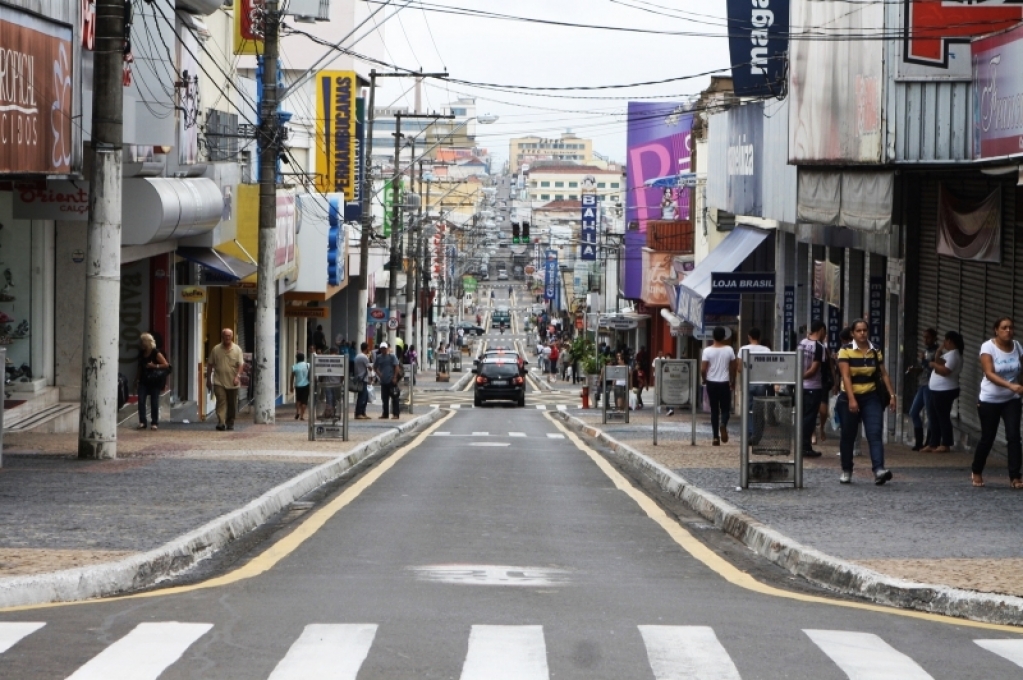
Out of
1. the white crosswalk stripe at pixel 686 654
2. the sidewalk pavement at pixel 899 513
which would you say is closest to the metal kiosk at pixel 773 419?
the sidewalk pavement at pixel 899 513

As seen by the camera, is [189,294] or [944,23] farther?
[189,294]

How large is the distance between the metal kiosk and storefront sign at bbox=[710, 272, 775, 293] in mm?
19785

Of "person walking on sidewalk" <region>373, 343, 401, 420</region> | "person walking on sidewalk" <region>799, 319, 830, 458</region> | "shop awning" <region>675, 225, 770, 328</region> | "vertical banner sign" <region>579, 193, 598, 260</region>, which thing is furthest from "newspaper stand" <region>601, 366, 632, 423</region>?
"vertical banner sign" <region>579, 193, 598, 260</region>

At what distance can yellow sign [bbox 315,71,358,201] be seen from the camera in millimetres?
58625

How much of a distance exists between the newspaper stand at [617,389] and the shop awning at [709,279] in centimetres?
306

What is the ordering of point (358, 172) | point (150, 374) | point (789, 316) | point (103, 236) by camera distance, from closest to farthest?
point (103, 236)
point (150, 374)
point (789, 316)
point (358, 172)

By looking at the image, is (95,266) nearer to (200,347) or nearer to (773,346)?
(200,347)

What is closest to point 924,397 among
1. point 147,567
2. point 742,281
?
point 742,281

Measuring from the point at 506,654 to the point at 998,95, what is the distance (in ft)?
39.8

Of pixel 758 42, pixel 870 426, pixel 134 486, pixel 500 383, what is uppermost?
pixel 758 42

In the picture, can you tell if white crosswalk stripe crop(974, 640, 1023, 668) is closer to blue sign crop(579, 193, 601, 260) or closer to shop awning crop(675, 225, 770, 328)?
shop awning crop(675, 225, 770, 328)

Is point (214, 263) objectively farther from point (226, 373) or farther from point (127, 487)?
point (127, 487)

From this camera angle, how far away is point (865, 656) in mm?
8383

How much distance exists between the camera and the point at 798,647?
8555 millimetres
